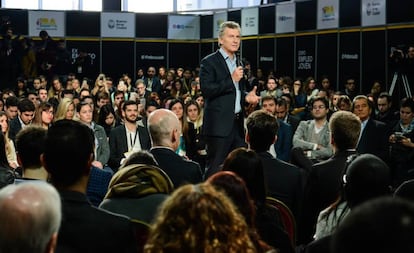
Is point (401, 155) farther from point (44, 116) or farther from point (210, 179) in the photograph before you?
point (210, 179)

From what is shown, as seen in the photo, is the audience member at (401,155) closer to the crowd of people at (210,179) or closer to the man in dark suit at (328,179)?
the crowd of people at (210,179)

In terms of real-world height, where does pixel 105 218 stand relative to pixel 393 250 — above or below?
A: below

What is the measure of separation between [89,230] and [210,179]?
1.60ft

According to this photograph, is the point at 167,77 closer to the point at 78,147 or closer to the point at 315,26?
the point at 315,26

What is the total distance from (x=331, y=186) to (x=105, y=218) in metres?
2.11

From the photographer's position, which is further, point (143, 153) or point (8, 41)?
point (8, 41)

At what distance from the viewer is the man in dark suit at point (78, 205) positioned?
2.74 m

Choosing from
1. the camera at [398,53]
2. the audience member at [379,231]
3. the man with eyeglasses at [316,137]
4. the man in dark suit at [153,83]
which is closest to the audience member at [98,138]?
the man with eyeglasses at [316,137]

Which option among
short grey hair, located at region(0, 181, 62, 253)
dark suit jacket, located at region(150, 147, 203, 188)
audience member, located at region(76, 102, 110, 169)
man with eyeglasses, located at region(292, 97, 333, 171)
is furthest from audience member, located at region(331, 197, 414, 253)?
man with eyeglasses, located at region(292, 97, 333, 171)

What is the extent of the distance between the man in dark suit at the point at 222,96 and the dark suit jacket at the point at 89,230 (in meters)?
3.65

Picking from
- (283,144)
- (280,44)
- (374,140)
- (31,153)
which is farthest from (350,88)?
(31,153)

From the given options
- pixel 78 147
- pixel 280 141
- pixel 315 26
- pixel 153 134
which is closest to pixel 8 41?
pixel 315 26

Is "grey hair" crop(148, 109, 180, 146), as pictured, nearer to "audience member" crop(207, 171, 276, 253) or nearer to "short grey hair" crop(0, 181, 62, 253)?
"audience member" crop(207, 171, 276, 253)

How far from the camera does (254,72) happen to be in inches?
782
